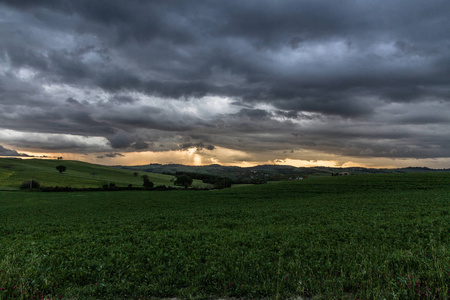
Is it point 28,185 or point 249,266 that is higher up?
point 249,266

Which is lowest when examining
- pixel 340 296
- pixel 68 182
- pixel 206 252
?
pixel 68 182

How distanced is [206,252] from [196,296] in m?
4.94

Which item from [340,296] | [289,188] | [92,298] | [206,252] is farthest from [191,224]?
[289,188]

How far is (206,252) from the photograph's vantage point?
41.5ft

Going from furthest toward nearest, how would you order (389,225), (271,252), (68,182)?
(68,182) → (389,225) → (271,252)

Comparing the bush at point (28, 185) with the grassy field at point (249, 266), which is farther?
the bush at point (28, 185)

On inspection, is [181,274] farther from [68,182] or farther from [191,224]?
[68,182]

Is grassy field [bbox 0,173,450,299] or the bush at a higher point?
grassy field [bbox 0,173,450,299]

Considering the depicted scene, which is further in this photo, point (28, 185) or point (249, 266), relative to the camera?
point (28, 185)

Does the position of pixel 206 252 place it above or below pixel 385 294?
below

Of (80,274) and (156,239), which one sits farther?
(156,239)

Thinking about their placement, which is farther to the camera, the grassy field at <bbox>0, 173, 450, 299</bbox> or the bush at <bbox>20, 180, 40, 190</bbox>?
the bush at <bbox>20, 180, 40, 190</bbox>

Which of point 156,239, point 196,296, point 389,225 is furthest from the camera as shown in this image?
point 389,225

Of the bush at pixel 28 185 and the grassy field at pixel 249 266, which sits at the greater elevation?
the grassy field at pixel 249 266
